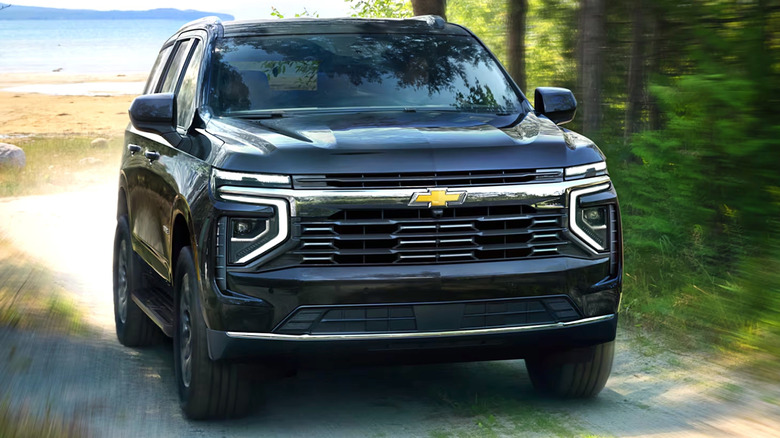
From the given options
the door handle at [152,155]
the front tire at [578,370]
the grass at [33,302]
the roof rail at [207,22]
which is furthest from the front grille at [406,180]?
the grass at [33,302]

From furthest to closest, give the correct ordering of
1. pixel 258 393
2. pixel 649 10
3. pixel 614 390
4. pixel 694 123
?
pixel 649 10 < pixel 694 123 < pixel 614 390 < pixel 258 393

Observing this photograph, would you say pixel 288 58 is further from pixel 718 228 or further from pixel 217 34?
pixel 718 228

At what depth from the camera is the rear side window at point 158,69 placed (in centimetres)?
844

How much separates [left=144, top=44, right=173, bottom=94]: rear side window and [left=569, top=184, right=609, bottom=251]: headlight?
3751 millimetres

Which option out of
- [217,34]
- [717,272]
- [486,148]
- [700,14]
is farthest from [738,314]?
[217,34]

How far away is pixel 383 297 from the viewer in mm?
5352

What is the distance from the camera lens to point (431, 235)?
17.8 ft

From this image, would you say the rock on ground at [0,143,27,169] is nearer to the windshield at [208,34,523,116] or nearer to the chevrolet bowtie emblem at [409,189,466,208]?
the windshield at [208,34,523,116]

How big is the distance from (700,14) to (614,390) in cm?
311

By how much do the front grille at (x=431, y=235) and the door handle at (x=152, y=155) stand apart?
6.59 ft

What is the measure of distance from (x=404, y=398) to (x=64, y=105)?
42718 millimetres

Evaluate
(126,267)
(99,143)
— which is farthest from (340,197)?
(99,143)

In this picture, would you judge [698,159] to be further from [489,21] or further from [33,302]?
[489,21]

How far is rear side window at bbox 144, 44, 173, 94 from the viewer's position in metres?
8.44
